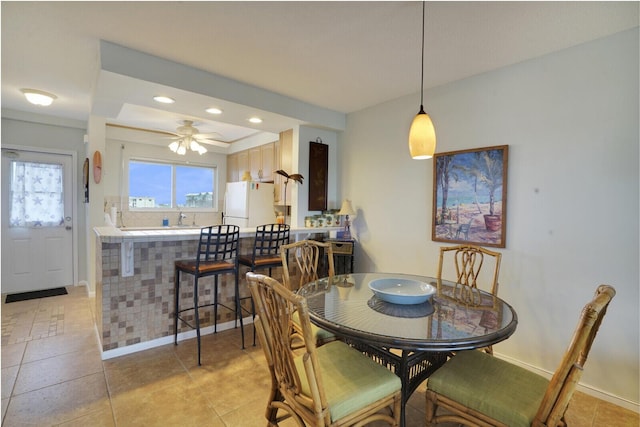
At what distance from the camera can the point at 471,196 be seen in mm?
2678

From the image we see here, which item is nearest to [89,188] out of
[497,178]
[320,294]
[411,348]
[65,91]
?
[65,91]

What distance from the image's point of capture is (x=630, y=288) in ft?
6.52

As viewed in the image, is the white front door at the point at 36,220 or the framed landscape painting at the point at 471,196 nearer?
the framed landscape painting at the point at 471,196

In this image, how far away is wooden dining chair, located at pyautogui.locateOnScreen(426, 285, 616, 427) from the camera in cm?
105

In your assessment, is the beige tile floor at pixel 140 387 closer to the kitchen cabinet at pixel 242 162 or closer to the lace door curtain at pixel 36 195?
the lace door curtain at pixel 36 195

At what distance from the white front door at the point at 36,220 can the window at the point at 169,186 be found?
0.91m

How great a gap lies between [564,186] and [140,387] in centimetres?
335

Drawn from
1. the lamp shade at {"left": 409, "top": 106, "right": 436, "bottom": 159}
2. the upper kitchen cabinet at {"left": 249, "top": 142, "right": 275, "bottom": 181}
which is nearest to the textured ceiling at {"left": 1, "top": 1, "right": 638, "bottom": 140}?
the lamp shade at {"left": 409, "top": 106, "right": 436, "bottom": 159}

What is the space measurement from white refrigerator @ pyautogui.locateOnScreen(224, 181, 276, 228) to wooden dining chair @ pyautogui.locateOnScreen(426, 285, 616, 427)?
10.6ft

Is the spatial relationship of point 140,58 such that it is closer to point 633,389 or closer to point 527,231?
point 527,231

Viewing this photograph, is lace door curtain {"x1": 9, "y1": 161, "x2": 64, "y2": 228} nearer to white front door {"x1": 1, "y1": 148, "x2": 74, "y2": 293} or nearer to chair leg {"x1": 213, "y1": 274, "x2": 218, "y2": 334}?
white front door {"x1": 1, "y1": 148, "x2": 74, "y2": 293}

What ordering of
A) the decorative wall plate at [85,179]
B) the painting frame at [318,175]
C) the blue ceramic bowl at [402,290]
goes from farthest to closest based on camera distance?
the decorative wall plate at [85,179]
the painting frame at [318,175]
the blue ceramic bowl at [402,290]

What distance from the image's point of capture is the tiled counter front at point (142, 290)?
246 centimetres

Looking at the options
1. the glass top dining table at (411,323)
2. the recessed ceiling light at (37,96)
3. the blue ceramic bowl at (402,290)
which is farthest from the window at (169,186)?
the blue ceramic bowl at (402,290)
